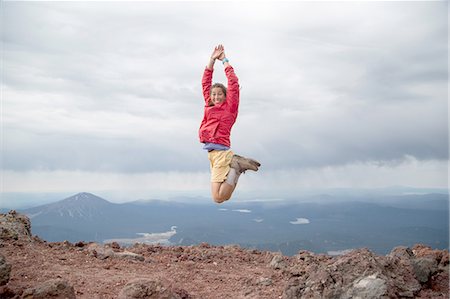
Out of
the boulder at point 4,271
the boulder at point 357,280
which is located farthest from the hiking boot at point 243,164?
the boulder at point 4,271

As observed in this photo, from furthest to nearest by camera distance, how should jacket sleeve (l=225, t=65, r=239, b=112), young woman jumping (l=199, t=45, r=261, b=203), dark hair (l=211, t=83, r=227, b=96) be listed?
dark hair (l=211, t=83, r=227, b=96) → young woman jumping (l=199, t=45, r=261, b=203) → jacket sleeve (l=225, t=65, r=239, b=112)

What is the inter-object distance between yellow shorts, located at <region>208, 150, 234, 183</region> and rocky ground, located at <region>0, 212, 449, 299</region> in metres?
2.92

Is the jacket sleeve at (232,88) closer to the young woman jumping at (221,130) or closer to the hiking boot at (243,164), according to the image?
the young woman jumping at (221,130)

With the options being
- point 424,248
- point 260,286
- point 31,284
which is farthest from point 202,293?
point 424,248

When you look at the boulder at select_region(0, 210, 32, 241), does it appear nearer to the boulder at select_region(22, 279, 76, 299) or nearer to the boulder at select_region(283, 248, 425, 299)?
the boulder at select_region(22, 279, 76, 299)

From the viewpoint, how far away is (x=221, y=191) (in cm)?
1001

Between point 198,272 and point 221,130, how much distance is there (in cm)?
636

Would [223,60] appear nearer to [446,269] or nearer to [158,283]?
[158,283]

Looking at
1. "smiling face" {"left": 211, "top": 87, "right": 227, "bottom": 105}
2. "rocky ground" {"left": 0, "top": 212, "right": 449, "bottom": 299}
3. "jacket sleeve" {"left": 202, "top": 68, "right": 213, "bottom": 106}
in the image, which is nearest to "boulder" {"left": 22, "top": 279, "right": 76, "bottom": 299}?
"rocky ground" {"left": 0, "top": 212, "right": 449, "bottom": 299}

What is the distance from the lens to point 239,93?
10047 mm

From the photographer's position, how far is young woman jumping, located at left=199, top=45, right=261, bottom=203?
32.9 feet

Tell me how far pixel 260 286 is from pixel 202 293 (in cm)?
173

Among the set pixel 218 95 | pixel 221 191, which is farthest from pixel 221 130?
pixel 221 191

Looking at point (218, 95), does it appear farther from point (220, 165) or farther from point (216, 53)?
point (220, 165)
